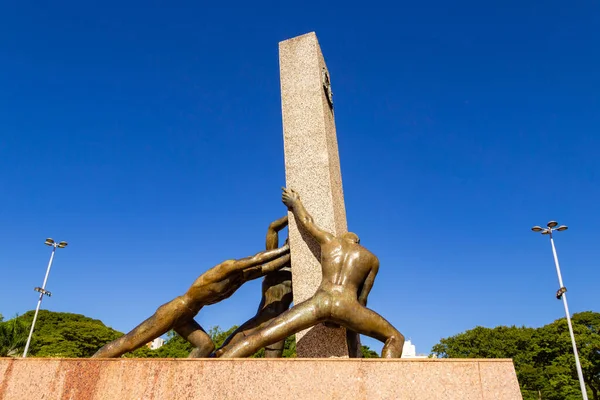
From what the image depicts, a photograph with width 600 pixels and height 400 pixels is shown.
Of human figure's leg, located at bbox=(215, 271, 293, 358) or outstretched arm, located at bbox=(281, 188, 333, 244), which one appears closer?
outstretched arm, located at bbox=(281, 188, 333, 244)

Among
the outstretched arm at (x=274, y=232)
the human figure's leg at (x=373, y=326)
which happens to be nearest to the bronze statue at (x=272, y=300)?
the outstretched arm at (x=274, y=232)

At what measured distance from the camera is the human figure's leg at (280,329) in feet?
19.4

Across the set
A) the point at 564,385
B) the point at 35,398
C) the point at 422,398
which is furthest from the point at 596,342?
the point at 35,398

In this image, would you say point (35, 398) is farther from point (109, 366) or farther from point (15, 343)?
point (15, 343)

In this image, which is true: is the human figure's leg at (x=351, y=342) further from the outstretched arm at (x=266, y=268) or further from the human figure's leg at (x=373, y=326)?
the outstretched arm at (x=266, y=268)

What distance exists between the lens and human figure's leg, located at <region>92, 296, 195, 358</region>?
7000 mm

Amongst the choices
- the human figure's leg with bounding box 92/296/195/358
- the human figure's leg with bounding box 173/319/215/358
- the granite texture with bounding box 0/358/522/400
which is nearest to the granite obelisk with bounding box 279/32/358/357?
the human figure's leg with bounding box 173/319/215/358

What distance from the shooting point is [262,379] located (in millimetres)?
4840

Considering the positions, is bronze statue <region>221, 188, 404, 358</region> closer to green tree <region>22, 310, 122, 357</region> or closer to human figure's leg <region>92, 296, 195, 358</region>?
human figure's leg <region>92, 296, 195, 358</region>

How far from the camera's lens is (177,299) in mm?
7402

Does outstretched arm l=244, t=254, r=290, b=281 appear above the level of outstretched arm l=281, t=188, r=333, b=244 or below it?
below

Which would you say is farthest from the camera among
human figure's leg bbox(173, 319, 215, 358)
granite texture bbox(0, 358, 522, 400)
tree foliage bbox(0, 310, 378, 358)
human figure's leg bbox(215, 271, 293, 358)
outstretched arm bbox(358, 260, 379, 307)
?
tree foliage bbox(0, 310, 378, 358)

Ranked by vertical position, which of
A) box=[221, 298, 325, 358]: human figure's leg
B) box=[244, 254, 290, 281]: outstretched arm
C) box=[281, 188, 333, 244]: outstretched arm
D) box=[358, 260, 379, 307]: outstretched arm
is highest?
box=[281, 188, 333, 244]: outstretched arm

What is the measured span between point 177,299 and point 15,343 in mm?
26350
